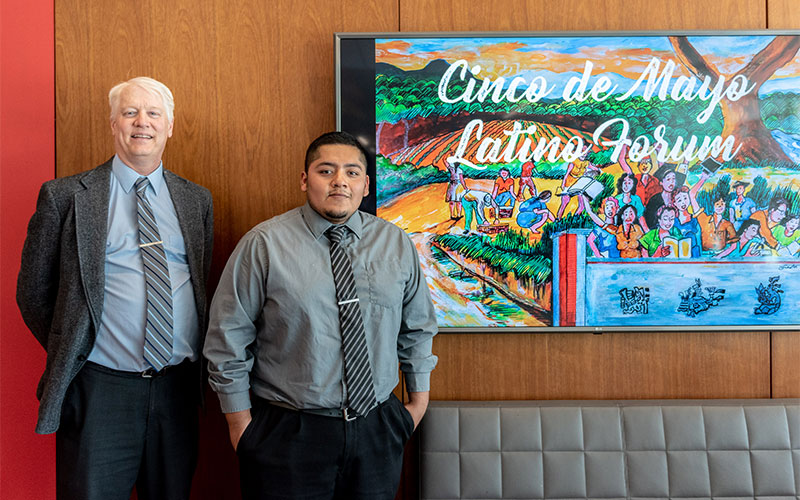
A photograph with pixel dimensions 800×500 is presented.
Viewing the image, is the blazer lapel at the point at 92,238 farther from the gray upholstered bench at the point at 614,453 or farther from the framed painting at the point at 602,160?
the gray upholstered bench at the point at 614,453

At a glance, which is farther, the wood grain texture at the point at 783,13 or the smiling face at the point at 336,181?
the wood grain texture at the point at 783,13

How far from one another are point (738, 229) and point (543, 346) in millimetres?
935

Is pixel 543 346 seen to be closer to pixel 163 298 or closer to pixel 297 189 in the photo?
pixel 297 189

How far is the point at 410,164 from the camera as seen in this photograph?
2.14m

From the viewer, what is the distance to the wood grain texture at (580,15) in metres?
2.16

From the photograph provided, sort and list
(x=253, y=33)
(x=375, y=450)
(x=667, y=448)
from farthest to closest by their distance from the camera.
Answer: (x=253, y=33)
(x=667, y=448)
(x=375, y=450)

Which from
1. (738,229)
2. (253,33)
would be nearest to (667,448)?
(738,229)

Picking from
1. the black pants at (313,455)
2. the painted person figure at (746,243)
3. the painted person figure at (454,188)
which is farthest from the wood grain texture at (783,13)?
the black pants at (313,455)

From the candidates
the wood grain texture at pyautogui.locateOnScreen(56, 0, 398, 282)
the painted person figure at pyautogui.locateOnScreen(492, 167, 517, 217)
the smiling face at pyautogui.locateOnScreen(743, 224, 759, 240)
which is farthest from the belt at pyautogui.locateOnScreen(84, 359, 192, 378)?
the smiling face at pyautogui.locateOnScreen(743, 224, 759, 240)

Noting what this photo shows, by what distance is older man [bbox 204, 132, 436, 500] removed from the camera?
Answer: 1608 millimetres

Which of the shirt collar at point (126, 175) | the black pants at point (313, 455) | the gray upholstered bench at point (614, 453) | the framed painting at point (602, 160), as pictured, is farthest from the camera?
the framed painting at point (602, 160)

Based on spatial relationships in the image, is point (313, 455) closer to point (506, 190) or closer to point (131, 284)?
point (131, 284)

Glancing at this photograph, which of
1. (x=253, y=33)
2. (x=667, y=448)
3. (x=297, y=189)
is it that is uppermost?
(x=253, y=33)

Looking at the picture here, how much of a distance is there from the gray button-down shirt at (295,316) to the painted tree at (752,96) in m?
1.50
